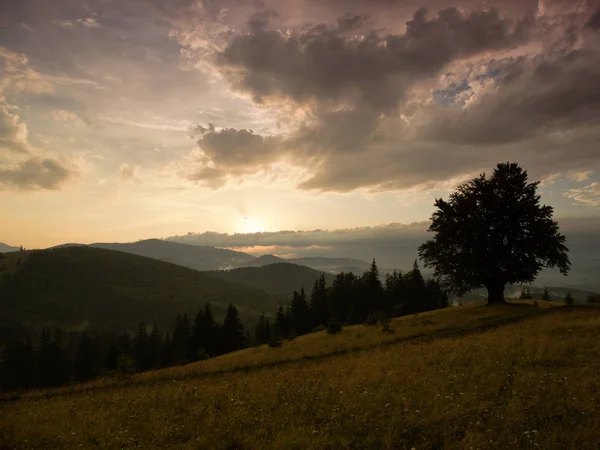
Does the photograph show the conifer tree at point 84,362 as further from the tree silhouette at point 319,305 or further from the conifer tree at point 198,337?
the tree silhouette at point 319,305

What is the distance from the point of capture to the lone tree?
3441 centimetres

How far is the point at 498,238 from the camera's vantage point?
118 feet

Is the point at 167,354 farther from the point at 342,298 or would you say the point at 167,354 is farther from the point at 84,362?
the point at 342,298

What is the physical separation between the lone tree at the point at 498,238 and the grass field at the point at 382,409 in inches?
769

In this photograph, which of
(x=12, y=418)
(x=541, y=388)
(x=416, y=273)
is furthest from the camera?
(x=416, y=273)

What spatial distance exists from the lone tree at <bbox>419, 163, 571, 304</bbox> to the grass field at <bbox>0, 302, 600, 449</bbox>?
19522 millimetres

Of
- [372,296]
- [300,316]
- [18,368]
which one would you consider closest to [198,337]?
[300,316]

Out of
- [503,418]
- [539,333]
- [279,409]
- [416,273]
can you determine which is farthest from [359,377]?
[416,273]

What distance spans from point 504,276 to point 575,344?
23757 mm

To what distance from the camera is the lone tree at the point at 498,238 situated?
34.4 meters

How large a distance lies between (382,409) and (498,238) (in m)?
33.5

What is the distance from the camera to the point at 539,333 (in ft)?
57.9

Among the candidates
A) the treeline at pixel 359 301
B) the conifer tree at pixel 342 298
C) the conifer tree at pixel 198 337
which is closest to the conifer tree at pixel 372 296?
the treeline at pixel 359 301

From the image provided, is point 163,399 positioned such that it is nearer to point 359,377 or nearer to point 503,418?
point 359,377
